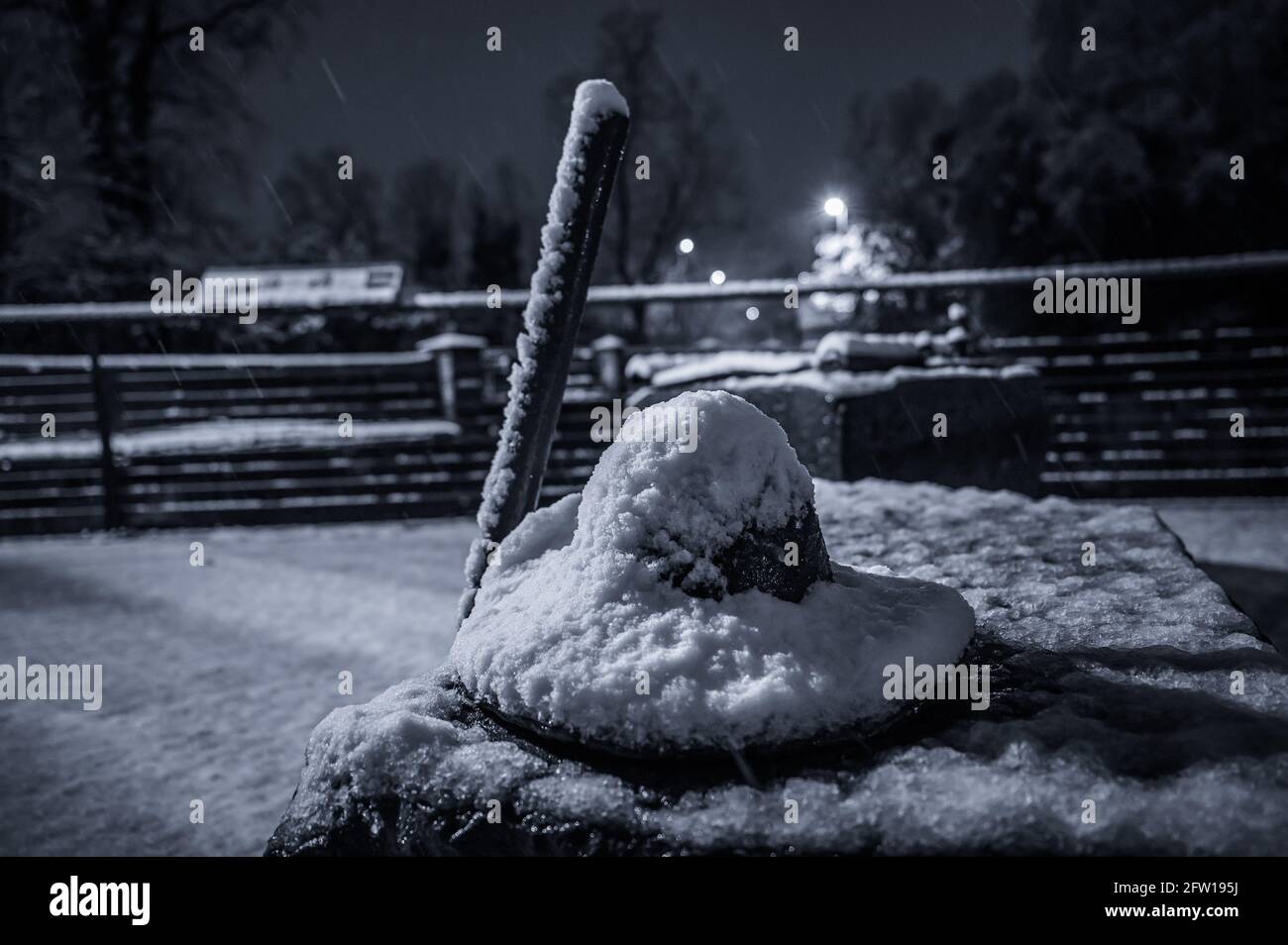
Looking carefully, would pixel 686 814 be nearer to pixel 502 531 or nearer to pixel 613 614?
pixel 613 614

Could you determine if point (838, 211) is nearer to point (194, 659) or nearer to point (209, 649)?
point (209, 649)

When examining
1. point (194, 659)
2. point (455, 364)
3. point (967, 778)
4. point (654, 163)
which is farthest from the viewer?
point (654, 163)

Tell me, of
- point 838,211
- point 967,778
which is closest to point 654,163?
point 838,211

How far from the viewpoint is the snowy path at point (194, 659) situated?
1.95 meters

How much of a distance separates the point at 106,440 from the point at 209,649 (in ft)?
10.5

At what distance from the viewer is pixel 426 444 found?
6188mm

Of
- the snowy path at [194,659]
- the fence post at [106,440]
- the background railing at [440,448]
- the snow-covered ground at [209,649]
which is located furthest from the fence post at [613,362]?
the fence post at [106,440]

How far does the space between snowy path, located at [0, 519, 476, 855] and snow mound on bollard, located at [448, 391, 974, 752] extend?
1.14 meters

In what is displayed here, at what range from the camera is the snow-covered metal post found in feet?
5.75

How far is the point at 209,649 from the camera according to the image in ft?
10.5

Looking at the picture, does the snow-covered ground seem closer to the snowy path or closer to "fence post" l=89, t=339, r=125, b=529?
the snowy path

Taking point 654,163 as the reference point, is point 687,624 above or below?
below
